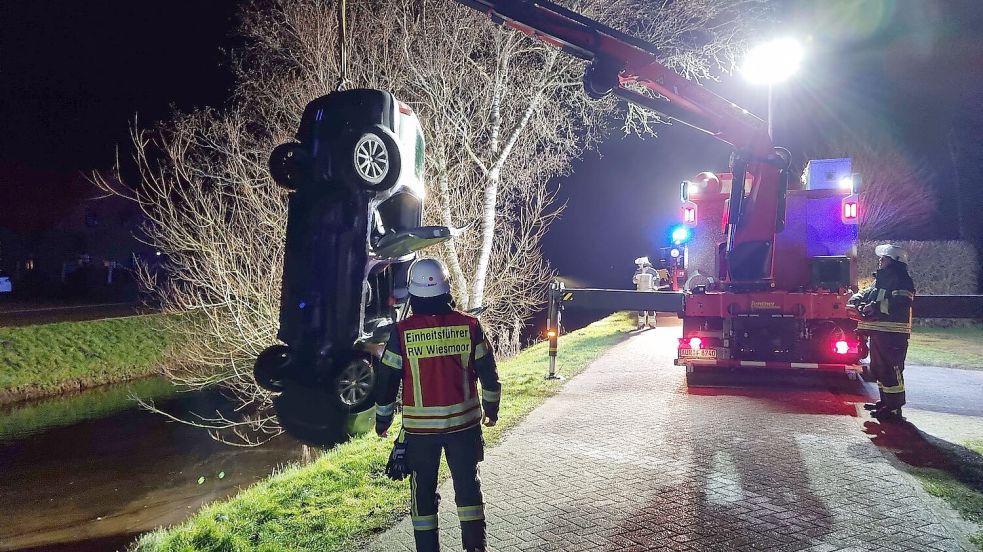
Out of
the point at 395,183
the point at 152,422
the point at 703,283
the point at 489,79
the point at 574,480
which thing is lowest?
the point at 152,422

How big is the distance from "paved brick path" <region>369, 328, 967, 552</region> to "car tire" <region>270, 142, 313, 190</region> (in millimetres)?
2643

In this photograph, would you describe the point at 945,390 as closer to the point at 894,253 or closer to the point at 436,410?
the point at 894,253

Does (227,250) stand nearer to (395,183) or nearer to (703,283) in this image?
(395,183)

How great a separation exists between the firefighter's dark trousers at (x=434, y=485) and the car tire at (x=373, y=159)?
5.83 ft

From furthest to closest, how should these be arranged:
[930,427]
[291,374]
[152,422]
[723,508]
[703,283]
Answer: [152,422] < [703,283] < [930,427] < [723,508] < [291,374]

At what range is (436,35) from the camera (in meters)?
11.5

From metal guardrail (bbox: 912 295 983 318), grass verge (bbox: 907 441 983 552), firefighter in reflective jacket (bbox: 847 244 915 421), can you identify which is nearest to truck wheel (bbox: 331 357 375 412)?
grass verge (bbox: 907 441 983 552)

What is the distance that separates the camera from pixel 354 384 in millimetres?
4250

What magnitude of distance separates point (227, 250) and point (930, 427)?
406 inches

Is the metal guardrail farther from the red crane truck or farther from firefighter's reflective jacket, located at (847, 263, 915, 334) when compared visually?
firefighter's reflective jacket, located at (847, 263, 915, 334)

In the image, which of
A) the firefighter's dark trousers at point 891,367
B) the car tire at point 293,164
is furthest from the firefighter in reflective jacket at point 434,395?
the firefighter's dark trousers at point 891,367

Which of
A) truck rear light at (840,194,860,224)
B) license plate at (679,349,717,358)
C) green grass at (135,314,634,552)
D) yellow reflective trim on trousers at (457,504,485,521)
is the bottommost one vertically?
green grass at (135,314,634,552)

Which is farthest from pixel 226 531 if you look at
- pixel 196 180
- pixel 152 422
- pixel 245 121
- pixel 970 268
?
pixel 970 268

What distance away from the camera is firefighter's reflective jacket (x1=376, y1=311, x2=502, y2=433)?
148 inches
